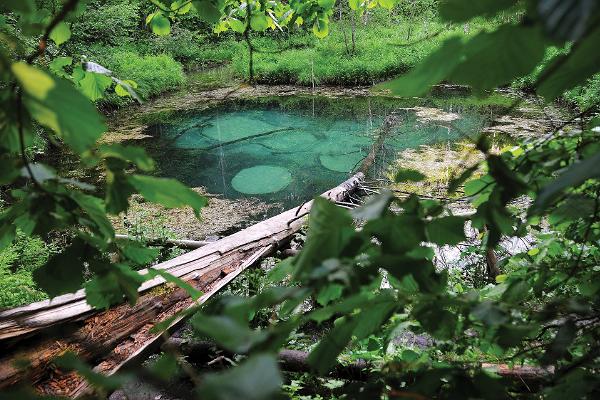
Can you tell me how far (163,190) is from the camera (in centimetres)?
53

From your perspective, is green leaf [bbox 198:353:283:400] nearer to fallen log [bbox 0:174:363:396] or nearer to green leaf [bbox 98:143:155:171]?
green leaf [bbox 98:143:155:171]

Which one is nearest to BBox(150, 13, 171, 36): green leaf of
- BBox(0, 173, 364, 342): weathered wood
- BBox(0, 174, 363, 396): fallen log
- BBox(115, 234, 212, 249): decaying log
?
BBox(0, 173, 364, 342): weathered wood

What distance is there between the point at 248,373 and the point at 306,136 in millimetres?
7902

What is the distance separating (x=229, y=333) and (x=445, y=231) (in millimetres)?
348

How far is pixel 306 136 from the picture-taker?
804cm

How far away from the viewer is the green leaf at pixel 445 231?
1.75ft

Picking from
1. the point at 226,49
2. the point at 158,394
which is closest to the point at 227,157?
the point at 158,394

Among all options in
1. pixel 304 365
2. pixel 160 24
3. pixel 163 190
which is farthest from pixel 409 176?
pixel 304 365

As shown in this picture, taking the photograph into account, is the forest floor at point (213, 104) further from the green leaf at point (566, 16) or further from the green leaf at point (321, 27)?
the green leaf at point (321, 27)

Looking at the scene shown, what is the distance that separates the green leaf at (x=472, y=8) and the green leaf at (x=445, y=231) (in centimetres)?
25

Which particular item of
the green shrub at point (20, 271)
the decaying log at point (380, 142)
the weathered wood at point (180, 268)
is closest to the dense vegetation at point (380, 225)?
the weathered wood at point (180, 268)

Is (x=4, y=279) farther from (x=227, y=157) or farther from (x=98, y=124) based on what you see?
(x=227, y=157)

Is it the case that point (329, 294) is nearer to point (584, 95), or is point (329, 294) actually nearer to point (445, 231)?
point (445, 231)

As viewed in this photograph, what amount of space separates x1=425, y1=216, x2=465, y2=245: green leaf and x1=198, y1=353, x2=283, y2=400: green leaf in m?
0.34
